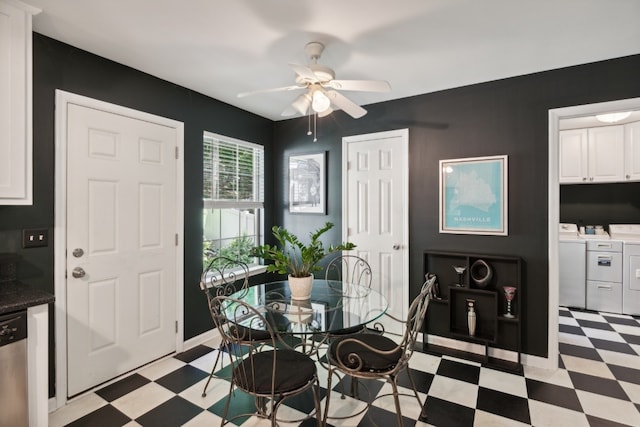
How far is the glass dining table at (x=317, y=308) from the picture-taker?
1.85 metres

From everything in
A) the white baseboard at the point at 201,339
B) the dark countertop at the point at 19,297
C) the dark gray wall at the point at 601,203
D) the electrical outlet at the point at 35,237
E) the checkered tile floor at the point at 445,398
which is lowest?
the checkered tile floor at the point at 445,398

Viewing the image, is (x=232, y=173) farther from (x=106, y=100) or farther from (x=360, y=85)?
(x=360, y=85)

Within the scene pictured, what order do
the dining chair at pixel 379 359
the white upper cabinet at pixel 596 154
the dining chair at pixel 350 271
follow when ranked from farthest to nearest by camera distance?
the white upper cabinet at pixel 596 154 < the dining chair at pixel 350 271 < the dining chair at pixel 379 359

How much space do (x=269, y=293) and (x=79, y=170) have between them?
1639 mm

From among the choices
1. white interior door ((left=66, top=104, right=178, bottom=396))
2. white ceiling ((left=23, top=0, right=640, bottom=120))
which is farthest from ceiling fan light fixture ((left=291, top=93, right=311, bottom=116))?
white interior door ((left=66, top=104, right=178, bottom=396))

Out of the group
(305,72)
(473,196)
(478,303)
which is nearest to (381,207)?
(473,196)

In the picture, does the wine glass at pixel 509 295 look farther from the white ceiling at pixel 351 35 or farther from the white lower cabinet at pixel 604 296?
the white lower cabinet at pixel 604 296

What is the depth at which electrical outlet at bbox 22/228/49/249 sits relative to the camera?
2002 mm

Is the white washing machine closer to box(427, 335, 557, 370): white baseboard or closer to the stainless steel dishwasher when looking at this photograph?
box(427, 335, 557, 370): white baseboard

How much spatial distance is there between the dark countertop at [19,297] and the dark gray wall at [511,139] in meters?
2.88

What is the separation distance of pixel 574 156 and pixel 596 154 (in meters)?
0.22

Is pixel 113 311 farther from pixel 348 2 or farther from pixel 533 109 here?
pixel 533 109

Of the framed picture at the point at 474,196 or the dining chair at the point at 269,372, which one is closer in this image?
the dining chair at the point at 269,372

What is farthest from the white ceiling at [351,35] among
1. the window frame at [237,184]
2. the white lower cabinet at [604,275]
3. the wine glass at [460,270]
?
the white lower cabinet at [604,275]
